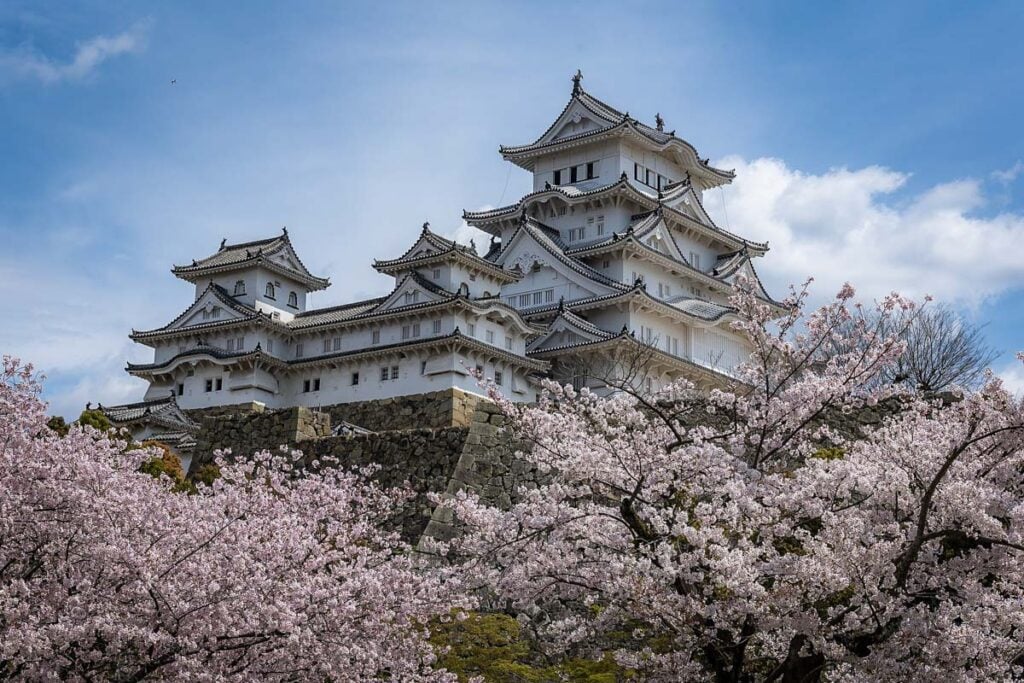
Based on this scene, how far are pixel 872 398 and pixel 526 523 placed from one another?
3.57 metres

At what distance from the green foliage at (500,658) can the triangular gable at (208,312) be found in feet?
→ 100

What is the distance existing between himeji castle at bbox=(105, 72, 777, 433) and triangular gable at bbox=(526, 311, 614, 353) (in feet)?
0.22

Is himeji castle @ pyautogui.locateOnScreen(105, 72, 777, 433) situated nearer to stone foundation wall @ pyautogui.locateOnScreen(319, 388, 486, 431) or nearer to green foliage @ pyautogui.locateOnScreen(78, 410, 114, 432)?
stone foundation wall @ pyautogui.locateOnScreen(319, 388, 486, 431)

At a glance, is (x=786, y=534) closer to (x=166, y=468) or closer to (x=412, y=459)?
(x=412, y=459)

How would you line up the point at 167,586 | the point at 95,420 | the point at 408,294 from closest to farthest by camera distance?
the point at 167,586 < the point at 95,420 < the point at 408,294

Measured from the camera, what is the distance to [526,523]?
12305mm

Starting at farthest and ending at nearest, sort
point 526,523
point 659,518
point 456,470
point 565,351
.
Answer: point 565,351 → point 456,470 → point 526,523 → point 659,518

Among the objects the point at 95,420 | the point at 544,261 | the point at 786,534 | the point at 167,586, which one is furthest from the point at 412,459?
the point at 544,261

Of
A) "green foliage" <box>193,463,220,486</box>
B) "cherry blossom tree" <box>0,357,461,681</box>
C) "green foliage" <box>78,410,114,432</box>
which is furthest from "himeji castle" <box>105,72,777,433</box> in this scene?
"cherry blossom tree" <box>0,357,461,681</box>

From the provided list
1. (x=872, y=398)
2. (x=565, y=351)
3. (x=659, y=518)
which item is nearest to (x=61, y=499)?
(x=659, y=518)

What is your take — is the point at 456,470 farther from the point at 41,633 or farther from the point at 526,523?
the point at 41,633

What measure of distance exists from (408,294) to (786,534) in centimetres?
3184

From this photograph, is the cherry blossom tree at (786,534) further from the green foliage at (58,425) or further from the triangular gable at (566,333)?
the triangular gable at (566,333)

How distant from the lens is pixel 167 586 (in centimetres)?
1216
